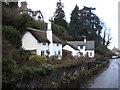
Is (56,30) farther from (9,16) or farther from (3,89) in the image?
(3,89)

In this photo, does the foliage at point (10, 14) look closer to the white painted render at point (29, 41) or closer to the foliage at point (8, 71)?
the white painted render at point (29, 41)

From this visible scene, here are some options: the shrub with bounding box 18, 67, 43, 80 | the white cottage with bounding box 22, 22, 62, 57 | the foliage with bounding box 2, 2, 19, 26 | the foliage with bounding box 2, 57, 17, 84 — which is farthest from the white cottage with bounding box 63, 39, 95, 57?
the foliage with bounding box 2, 57, 17, 84

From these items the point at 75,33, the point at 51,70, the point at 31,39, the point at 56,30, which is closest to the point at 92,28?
the point at 75,33

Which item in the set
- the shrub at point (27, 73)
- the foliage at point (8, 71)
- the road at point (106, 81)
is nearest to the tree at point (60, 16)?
the road at point (106, 81)

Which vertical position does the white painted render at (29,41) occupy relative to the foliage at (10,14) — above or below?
below

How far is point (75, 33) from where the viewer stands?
52531 millimetres

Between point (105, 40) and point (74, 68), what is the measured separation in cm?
4681

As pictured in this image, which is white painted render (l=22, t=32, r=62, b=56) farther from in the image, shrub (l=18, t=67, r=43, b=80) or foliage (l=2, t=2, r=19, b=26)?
shrub (l=18, t=67, r=43, b=80)

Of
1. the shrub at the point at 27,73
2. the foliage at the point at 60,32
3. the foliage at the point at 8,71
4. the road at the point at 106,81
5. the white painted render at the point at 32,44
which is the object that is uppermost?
the foliage at the point at 60,32

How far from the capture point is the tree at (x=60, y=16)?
167 ft

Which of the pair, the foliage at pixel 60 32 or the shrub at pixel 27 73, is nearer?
the shrub at pixel 27 73

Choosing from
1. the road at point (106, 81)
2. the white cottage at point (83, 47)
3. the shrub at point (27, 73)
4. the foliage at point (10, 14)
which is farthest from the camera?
A: the white cottage at point (83, 47)

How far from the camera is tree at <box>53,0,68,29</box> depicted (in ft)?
167

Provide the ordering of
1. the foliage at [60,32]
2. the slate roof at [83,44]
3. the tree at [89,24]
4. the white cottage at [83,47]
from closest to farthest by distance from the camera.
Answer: the foliage at [60,32]
the white cottage at [83,47]
the slate roof at [83,44]
the tree at [89,24]
